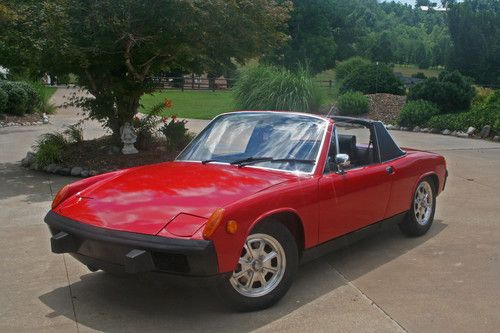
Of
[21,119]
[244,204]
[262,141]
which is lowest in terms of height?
[21,119]

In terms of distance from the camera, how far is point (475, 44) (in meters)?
58.9

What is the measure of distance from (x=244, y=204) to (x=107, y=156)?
676 centimetres

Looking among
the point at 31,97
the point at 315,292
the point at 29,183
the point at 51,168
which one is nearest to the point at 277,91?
the point at 31,97

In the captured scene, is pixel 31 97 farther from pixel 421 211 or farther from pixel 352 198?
pixel 352 198

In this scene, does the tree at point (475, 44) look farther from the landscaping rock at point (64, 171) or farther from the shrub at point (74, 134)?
the landscaping rock at point (64, 171)

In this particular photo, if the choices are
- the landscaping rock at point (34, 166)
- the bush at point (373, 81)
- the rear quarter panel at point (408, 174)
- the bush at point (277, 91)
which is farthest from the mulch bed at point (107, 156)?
the bush at point (373, 81)

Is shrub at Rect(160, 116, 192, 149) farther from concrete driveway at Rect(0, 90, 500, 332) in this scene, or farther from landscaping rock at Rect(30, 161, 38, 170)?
concrete driveway at Rect(0, 90, 500, 332)

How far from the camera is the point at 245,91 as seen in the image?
19.8 m

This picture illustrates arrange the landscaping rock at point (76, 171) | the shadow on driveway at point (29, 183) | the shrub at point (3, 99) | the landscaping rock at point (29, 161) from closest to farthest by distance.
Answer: the shadow on driveway at point (29, 183) < the landscaping rock at point (76, 171) < the landscaping rock at point (29, 161) < the shrub at point (3, 99)

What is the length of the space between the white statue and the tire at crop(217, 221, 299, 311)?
6577 millimetres

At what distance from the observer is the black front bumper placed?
11.5ft

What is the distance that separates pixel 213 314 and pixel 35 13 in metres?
6.74

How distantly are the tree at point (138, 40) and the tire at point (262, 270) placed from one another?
5383 millimetres

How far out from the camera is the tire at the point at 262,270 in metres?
3.89
